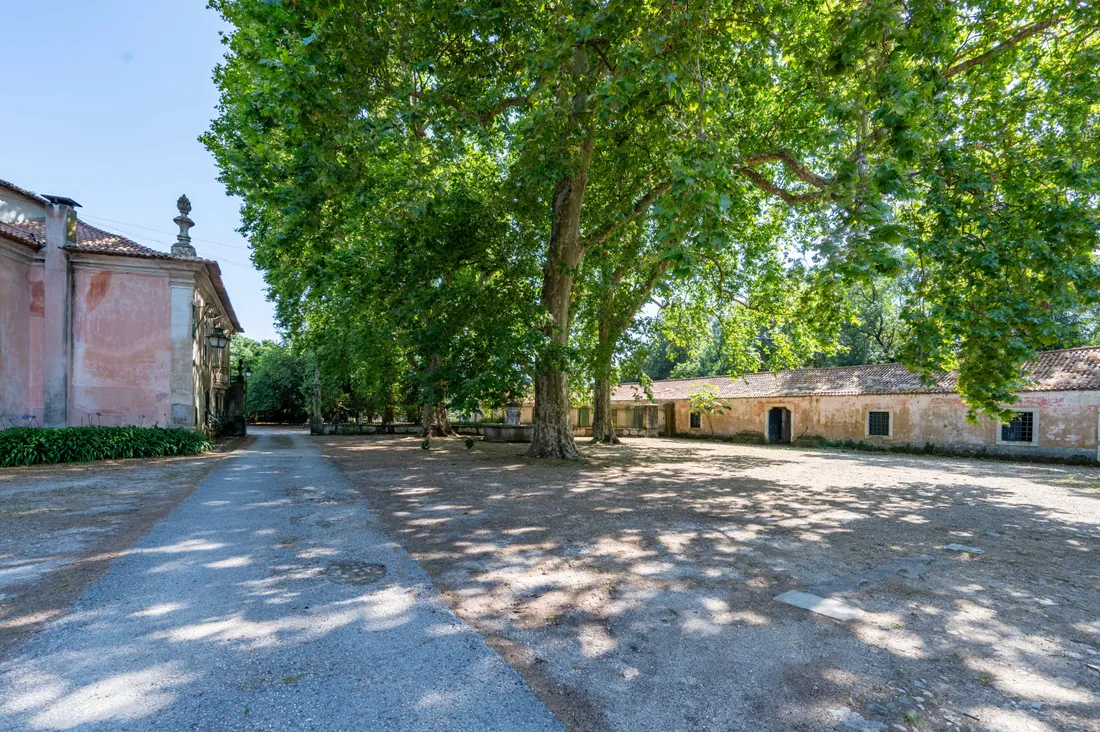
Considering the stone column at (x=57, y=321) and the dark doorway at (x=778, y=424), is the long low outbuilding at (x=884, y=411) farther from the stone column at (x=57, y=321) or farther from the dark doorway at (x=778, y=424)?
the stone column at (x=57, y=321)

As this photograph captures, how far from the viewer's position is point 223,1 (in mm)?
13297

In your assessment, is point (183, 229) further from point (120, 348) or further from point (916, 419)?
point (916, 419)

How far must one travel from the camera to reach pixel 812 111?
1188cm

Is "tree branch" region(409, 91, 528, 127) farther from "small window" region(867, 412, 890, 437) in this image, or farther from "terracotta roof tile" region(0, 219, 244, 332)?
"small window" region(867, 412, 890, 437)

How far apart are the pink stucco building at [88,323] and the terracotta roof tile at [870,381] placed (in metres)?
16.9

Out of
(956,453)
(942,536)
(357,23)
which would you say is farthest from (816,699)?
(956,453)

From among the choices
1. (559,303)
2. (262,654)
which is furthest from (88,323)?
(262,654)

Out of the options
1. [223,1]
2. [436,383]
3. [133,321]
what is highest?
[223,1]

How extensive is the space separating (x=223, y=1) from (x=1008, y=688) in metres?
18.7

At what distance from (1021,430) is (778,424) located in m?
9.99

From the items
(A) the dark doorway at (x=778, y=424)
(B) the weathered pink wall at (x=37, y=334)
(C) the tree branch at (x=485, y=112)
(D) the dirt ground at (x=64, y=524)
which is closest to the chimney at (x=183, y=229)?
(B) the weathered pink wall at (x=37, y=334)

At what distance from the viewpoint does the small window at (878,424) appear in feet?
73.9

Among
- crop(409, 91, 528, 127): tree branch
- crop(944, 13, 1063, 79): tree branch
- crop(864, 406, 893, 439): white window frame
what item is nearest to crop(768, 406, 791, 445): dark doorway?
crop(864, 406, 893, 439): white window frame

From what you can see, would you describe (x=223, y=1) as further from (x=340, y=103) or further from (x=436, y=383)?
(x=436, y=383)
